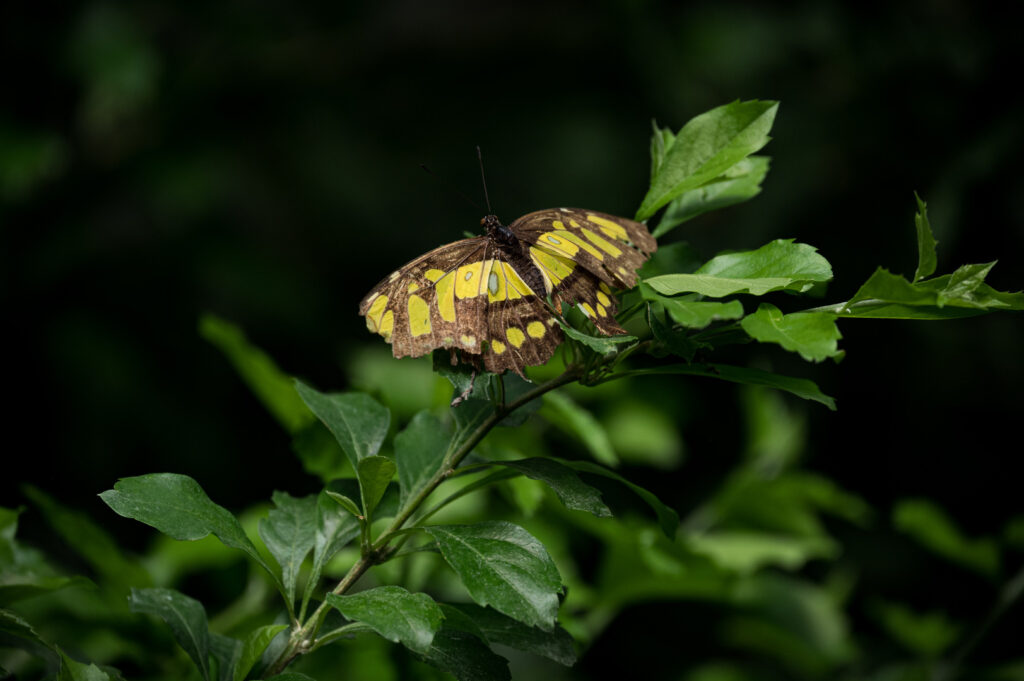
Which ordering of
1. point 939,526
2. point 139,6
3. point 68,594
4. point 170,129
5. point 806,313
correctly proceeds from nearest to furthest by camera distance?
point 806,313, point 68,594, point 939,526, point 139,6, point 170,129

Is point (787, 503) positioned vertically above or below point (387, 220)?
below

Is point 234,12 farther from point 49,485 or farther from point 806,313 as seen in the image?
point 806,313

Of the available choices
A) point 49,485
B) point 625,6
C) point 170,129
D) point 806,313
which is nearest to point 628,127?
point 625,6

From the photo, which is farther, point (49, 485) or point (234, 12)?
point (234, 12)

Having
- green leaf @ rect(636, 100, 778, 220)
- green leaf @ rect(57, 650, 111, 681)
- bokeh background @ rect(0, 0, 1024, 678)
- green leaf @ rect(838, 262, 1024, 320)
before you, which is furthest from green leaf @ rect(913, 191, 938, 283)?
bokeh background @ rect(0, 0, 1024, 678)

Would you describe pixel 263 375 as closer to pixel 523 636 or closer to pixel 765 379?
pixel 523 636

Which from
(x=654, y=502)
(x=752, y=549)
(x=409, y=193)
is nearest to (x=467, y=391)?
(x=654, y=502)
